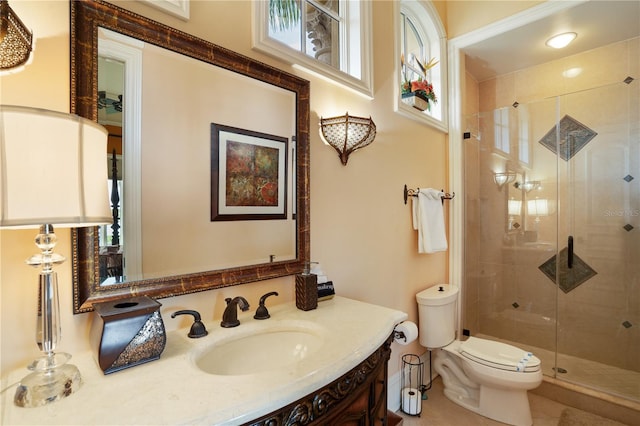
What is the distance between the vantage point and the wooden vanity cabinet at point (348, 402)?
74 cm

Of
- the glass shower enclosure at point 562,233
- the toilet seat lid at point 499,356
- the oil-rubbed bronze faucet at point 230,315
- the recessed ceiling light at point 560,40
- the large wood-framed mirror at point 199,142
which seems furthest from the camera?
the recessed ceiling light at point 560,40

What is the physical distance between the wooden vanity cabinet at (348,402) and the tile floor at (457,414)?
1065mm

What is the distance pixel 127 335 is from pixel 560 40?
3.52 metres

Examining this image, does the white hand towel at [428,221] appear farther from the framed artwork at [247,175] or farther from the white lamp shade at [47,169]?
the white lamp shade at [47,169]

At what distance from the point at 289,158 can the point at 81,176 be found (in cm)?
88

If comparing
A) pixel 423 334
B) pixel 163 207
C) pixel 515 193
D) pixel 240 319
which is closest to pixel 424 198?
pixel 423 334

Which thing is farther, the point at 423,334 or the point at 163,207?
the point at 423,334

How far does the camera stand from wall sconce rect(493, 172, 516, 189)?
2.84 m

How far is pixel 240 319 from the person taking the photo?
122cm

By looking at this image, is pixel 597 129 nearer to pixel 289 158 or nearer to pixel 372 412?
pixel 289 158

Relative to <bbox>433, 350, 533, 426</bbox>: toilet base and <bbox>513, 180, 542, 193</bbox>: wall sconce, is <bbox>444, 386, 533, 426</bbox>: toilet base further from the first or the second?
<bbox>513, 180, 542, 193</bbox>: wall sconce

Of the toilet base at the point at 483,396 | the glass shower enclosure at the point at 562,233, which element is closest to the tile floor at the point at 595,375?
the glass shower enclosure at the point at 562,233

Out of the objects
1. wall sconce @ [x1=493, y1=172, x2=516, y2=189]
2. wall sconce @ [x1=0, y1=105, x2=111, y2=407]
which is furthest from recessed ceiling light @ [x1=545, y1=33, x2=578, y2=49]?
wall sconce @ [x1=0, y1=105, x2=111, y2=407]

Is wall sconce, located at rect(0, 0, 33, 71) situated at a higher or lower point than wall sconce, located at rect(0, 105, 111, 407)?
higher
